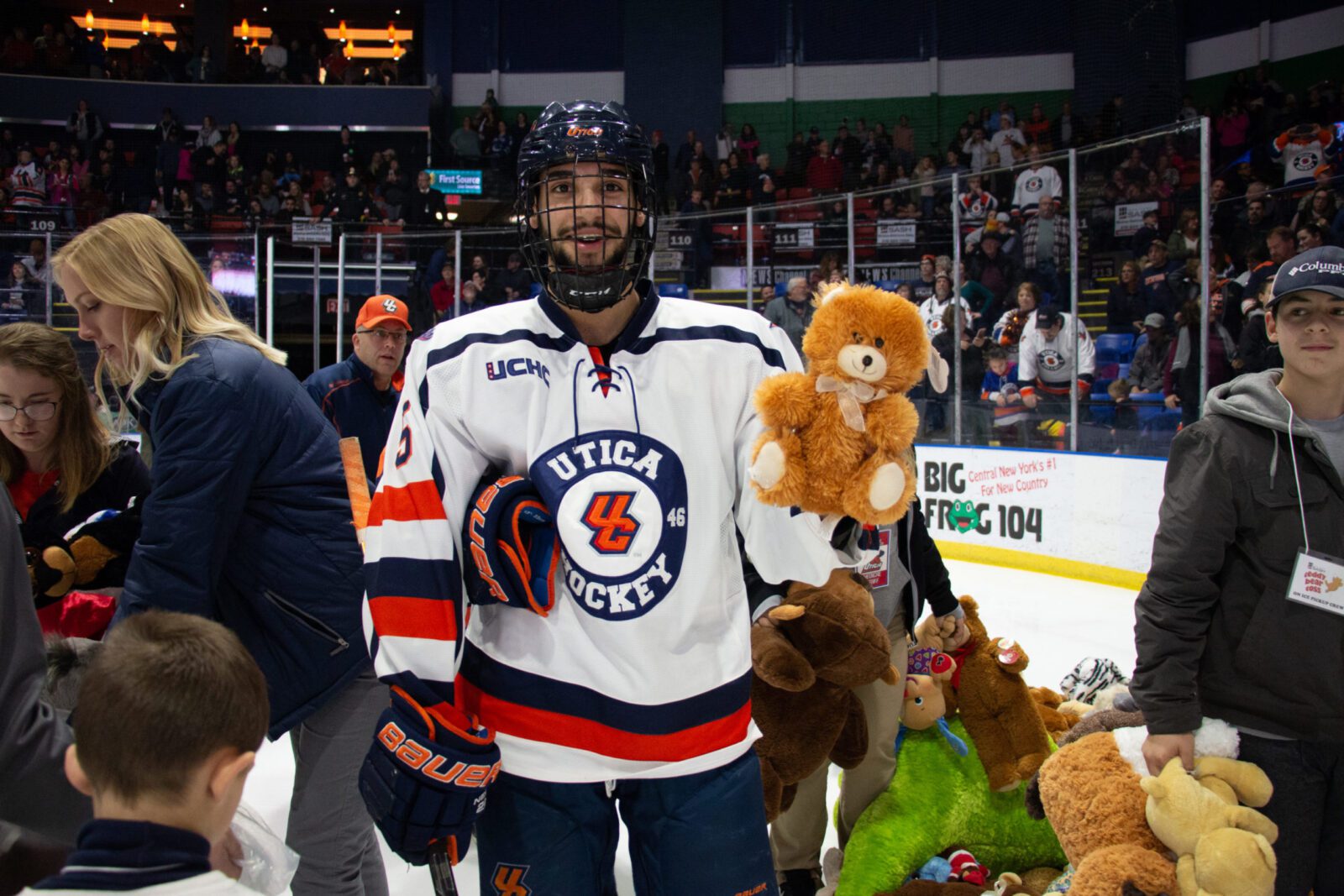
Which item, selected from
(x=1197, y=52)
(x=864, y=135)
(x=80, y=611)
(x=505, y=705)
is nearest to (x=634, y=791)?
(x=505, y=705)

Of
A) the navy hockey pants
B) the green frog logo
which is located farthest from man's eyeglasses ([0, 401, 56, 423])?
the green frog logo

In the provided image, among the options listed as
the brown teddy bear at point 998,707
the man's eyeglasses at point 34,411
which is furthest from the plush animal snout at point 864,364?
the man's eyeglasses at point 34,411

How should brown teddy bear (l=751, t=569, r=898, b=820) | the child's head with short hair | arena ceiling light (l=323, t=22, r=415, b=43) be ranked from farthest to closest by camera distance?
arena ceiling light (l=323, t=22, r=415, b=43)
brown teddy bear (l=751, t=569, r=898, b=820)
the child's head with short hair

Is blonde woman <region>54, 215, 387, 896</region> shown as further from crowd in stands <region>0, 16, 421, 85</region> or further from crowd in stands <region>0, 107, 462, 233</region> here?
crowd in stands <region>0, 16, 421, 85</region>

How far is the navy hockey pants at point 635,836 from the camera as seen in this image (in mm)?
1371

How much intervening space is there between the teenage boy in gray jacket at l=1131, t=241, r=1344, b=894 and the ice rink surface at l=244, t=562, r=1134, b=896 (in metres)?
1.29

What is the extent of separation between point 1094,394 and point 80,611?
5.30 meters

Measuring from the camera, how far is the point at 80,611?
7.16 ft

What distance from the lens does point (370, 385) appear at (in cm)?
370

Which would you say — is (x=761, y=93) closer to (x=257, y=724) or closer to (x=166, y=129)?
(x=166, y=129)

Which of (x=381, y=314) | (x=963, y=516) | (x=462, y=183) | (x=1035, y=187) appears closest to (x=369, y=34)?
(x=462, y=183)

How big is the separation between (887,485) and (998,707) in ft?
4.54

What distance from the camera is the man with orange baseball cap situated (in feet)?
11.9

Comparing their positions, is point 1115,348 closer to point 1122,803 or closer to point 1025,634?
point 1025,634
